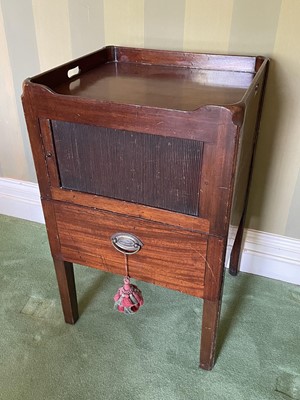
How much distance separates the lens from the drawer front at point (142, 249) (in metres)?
0.89

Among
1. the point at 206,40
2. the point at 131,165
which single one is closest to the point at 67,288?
the point at 131,165

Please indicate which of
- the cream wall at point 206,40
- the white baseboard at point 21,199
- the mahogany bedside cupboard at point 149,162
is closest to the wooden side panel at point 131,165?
the mahogany bedside cupboard at point 149,162

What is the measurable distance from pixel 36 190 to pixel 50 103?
0.88 meters

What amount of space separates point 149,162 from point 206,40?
1.67 feet

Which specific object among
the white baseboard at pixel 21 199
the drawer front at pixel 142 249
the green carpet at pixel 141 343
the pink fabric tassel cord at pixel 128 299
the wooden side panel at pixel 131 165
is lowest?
the green carpet at pixel 141 343

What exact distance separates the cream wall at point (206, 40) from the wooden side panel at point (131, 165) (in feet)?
1.61

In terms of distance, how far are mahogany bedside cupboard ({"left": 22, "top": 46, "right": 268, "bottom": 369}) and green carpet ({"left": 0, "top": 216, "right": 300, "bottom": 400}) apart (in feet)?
0.33

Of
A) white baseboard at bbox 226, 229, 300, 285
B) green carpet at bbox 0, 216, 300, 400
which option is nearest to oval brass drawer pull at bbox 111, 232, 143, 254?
green carpet at bbox 0, 216, 300, 400

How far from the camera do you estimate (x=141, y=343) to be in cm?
116

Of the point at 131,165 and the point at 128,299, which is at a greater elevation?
the point at 131,165

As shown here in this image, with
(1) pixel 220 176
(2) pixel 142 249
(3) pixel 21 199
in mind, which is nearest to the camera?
→ (1) pixel 220 176

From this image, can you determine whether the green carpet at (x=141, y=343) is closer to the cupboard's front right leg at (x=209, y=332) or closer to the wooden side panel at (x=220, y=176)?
the cupboard's front right leg at (x=209, y=332)

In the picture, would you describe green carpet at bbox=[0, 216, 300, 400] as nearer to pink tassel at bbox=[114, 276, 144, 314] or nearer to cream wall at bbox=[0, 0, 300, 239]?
pink tassel at bbox=[114, 276, 144, 314]

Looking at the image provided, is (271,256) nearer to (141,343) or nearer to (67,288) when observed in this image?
(141,343)
